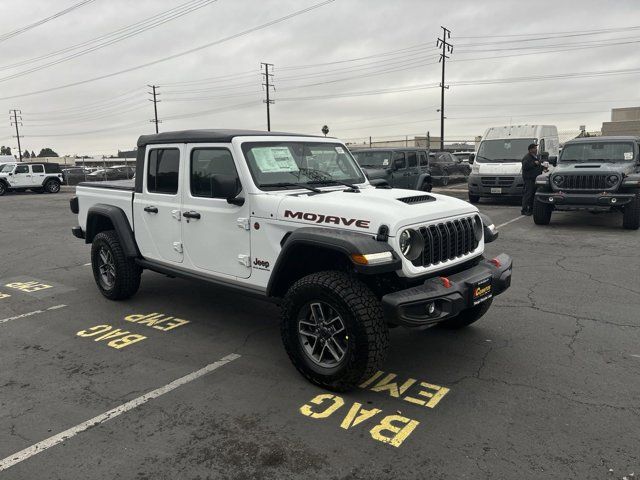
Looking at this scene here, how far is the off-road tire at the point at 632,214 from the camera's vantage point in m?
10.3

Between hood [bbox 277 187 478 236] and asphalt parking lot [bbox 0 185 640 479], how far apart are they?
48.6 inches

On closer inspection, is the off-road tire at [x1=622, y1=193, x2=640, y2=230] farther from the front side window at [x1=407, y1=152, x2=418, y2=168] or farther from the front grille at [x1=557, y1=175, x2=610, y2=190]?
the front side window at [x1=407, y1=152, x2=418, y2=168]

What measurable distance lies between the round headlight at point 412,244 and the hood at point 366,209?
0.25 ft

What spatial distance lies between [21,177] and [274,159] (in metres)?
27.1

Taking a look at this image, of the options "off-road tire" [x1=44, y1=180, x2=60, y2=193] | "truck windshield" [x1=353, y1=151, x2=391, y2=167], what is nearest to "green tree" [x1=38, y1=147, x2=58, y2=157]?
"off-road tire" [x1=44, y1=180, x2=60, y2=193]

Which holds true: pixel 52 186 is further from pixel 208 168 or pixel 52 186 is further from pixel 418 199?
pixel 418 199

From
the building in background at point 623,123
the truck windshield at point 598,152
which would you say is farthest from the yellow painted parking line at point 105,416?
the building in background at point 623,123

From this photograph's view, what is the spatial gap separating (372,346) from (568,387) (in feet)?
5.13

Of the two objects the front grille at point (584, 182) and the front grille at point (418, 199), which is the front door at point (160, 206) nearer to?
the front grille at point (418, 199)

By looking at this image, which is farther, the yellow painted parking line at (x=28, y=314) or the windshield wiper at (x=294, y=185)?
the yellow painted parking line at (x=28, y=314)

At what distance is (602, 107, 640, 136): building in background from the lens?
188 ft

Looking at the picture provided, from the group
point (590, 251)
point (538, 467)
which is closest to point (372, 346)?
point (538, 467)

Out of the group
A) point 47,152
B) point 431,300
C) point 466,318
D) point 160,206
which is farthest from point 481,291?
point 47,152

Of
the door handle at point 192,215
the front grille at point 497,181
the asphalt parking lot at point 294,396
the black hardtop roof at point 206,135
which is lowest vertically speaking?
the asphalt parking lot at point 294,396
